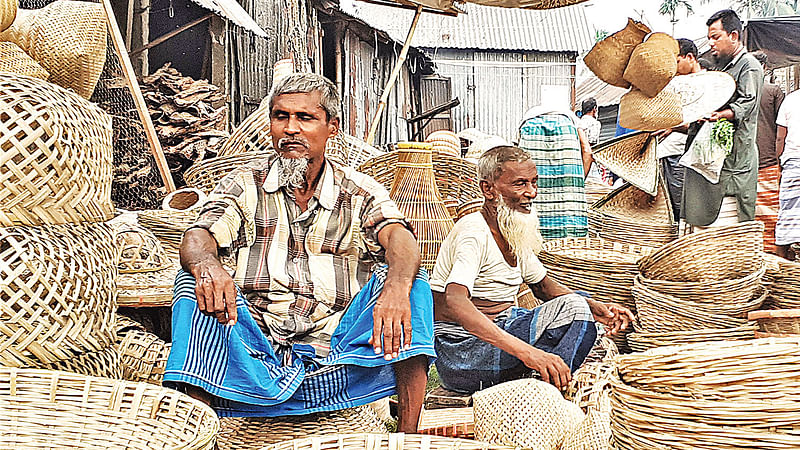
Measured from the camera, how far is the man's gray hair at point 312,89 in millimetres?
2824

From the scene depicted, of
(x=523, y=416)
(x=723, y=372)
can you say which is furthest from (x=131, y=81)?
(x=723, y=372)

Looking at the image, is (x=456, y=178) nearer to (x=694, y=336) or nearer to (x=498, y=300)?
(x=498, y=300)

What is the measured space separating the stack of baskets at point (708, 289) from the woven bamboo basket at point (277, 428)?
97.8 inches

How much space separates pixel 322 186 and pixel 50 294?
0.99 meters

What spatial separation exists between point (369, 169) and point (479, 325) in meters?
1.70

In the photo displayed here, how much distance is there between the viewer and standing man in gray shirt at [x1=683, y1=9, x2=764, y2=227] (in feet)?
18.0

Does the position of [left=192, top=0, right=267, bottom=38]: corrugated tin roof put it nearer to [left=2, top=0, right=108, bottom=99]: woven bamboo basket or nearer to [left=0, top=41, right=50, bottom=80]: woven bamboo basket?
[left=2, top=0, right=108, bottom=99]: woven bamboo basket

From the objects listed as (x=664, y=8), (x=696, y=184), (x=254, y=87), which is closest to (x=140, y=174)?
(x=254, y=87)

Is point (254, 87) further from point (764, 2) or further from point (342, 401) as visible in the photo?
point (764, 2)

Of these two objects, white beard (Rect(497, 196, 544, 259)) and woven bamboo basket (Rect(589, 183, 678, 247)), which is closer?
white beard (Rect(497, 196, 544, 259))

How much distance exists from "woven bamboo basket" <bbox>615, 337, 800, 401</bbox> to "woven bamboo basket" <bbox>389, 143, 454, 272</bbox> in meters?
3.07

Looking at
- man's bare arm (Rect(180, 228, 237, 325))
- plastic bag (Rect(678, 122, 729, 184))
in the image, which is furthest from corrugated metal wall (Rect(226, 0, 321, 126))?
man's bare arm (Rect(180, 228, 237, 325))

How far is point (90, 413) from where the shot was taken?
2.04 metres

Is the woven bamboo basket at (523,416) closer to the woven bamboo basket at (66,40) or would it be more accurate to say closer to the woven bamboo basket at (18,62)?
the woven bamboo basket at (18,62)
